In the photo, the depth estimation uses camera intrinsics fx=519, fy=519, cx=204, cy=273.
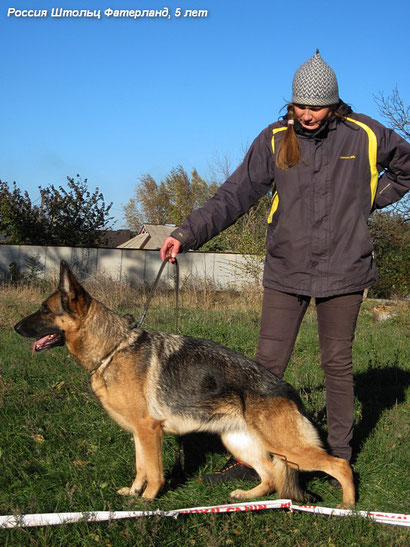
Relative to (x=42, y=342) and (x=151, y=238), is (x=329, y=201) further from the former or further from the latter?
(x=151, y=238)

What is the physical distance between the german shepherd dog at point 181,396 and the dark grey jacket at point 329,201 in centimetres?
76

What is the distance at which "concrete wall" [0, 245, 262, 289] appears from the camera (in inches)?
817

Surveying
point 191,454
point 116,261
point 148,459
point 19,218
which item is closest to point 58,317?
point 148,459

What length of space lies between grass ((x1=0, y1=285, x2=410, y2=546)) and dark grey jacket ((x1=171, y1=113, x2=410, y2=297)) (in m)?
1.46

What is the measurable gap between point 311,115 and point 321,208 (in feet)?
2.02

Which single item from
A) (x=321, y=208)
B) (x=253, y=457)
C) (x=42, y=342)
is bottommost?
(x=253, y=457)

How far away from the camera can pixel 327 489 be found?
378cm

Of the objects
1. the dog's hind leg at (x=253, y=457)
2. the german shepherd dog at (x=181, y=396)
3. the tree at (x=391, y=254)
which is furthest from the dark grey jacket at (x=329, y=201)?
the tree at (x=391, y=254)

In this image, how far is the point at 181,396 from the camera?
3.63 metres

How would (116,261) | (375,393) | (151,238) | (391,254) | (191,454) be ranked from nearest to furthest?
(191,454) < (375,393) < (391,254) < (116,261) < (151,238)

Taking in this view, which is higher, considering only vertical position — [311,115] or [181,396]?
[311,115]

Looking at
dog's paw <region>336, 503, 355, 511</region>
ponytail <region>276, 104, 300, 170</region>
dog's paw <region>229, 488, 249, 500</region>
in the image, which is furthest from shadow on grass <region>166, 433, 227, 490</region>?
ponytail <region>276, 104, 300, 170</region>

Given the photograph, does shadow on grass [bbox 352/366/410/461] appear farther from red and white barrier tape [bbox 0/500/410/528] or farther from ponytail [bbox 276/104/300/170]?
ponytail [bbox 276/104/300/170]

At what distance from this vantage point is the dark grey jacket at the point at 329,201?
11.5ft
